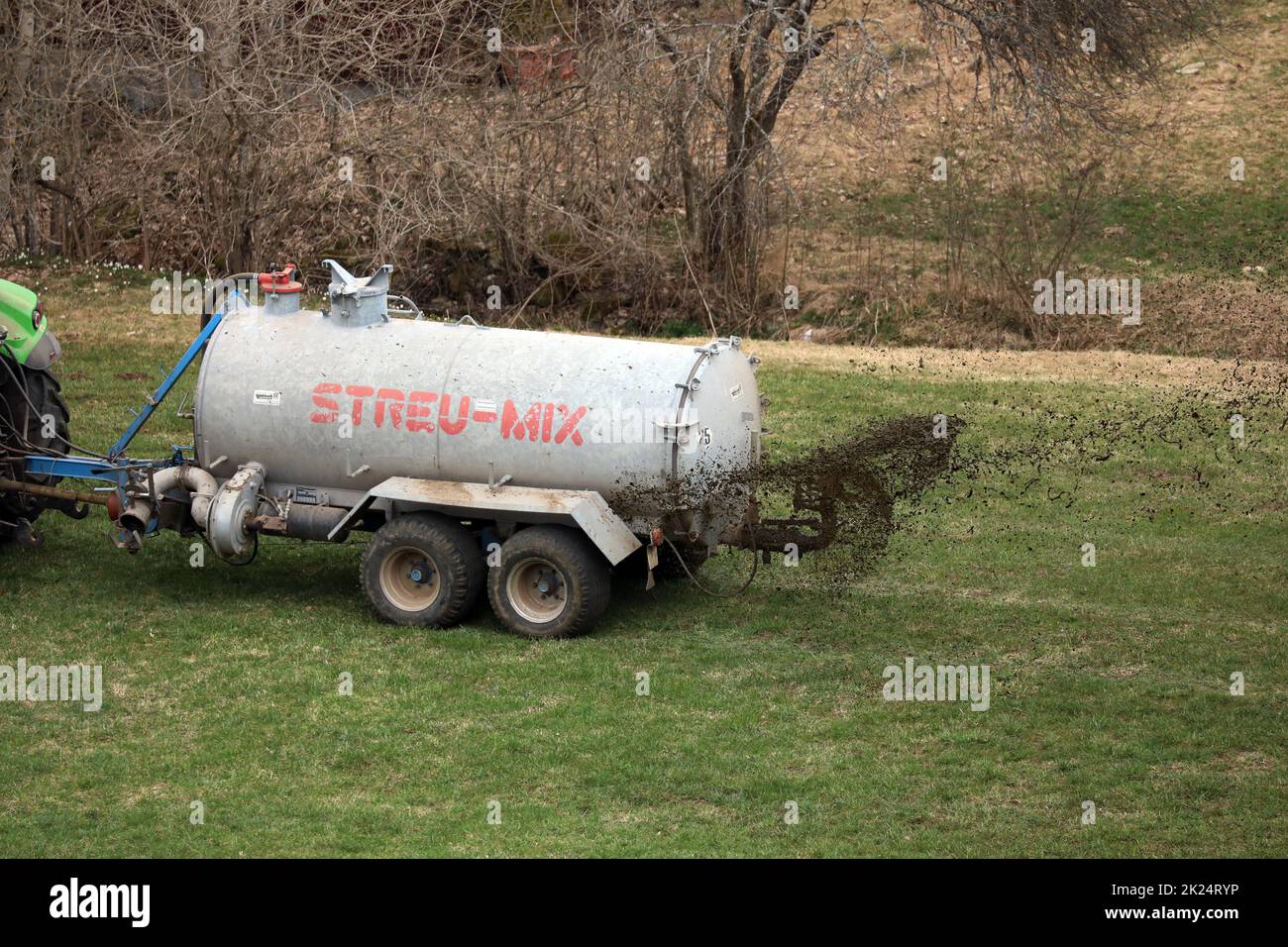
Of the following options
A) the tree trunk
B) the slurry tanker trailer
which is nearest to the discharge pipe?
Answer: the slurry tanker trailer

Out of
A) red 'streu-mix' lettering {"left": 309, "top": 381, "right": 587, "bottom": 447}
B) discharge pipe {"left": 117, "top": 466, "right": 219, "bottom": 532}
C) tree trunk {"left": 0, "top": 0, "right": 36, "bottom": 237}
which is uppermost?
tree trunk {"left": 0, "top": 0, "right": 36, "bottom": 237}

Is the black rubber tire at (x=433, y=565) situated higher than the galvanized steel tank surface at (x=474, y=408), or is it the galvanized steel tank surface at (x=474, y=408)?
the galvanized steel tank surface at (x=474, y=408)

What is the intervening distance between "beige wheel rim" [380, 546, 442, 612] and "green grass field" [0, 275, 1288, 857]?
277 mm

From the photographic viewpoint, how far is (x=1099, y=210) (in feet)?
78.0

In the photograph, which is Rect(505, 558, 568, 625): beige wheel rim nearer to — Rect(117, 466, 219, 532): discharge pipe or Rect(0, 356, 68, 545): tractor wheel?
Rect(117, 466, 219, 532): discharge pipe

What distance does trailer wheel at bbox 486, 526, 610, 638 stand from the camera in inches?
394

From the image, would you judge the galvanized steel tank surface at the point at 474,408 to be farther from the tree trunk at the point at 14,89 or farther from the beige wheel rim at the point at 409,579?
the tree trunk at the point at 14,89

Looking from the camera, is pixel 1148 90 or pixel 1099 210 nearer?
pixel 1099 210

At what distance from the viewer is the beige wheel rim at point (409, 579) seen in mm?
10406

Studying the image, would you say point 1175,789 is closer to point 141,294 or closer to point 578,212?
point 578,212

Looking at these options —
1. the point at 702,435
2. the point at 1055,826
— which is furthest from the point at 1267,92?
the point at 1055,826

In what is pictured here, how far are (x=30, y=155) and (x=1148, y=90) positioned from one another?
18923 millimetres

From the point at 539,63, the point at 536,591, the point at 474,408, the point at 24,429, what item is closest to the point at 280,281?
the point at 474,408

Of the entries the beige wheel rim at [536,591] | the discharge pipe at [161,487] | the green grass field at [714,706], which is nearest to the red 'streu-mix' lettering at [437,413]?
the beige wheel rim at [536,591]
